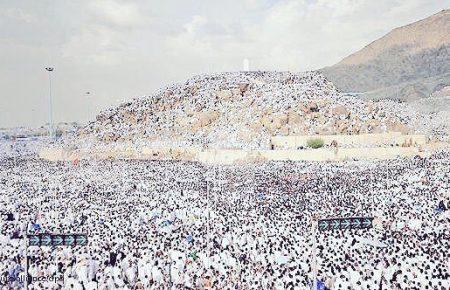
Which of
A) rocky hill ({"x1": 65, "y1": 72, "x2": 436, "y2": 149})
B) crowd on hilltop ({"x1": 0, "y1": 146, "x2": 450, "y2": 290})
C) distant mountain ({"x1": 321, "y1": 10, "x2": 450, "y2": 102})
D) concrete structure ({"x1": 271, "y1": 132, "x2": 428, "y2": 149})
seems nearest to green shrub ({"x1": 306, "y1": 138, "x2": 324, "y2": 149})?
concrete structure ({"x1": 271, "y1": 132, "x2": 428, "y2": 149})

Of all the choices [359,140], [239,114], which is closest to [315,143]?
[359,140]

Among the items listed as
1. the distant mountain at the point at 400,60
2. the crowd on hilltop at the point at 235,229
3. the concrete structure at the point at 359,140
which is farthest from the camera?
the distant mountain at the point at 400,60

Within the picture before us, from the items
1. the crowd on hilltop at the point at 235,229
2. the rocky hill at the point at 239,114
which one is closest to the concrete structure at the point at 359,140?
the rocky hill at the point at 239,114

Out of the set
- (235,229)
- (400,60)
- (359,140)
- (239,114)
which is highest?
(400,60)

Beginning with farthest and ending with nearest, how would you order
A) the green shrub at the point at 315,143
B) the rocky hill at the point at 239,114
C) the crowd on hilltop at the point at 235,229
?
the rocky hill at the point at 239,114 → the green shrub at the point at 315,143 → the crowd on hilltop at the point at 235,229

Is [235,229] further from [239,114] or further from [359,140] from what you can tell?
[239,114]

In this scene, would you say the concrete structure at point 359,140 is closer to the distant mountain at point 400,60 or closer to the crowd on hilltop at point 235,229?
A: the crowd on hilltop at point 235,229
